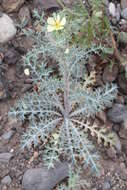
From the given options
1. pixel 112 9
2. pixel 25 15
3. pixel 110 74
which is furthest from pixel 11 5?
pixel 110 74

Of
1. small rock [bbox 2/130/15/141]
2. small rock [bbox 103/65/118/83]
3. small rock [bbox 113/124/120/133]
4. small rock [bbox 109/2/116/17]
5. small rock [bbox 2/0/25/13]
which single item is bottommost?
small rock [bbox 113/124/120/133]

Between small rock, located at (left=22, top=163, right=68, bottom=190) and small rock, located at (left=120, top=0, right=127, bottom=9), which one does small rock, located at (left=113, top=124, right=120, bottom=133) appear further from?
small rock, located at (left=120, top=0, right=127, bottom=9)

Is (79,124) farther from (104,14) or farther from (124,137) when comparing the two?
(104,14)

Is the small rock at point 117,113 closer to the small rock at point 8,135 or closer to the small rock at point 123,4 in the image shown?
the small rock at point 8,135

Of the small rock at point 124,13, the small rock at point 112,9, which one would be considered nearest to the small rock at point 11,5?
the small rock at point 112,9

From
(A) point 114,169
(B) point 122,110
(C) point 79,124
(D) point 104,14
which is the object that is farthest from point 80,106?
(D) point 104,14

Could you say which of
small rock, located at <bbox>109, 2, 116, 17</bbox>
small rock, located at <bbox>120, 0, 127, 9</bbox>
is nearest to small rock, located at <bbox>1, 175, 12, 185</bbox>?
small rock, located at <bbox>109, 2, 116, 17</bbox>
